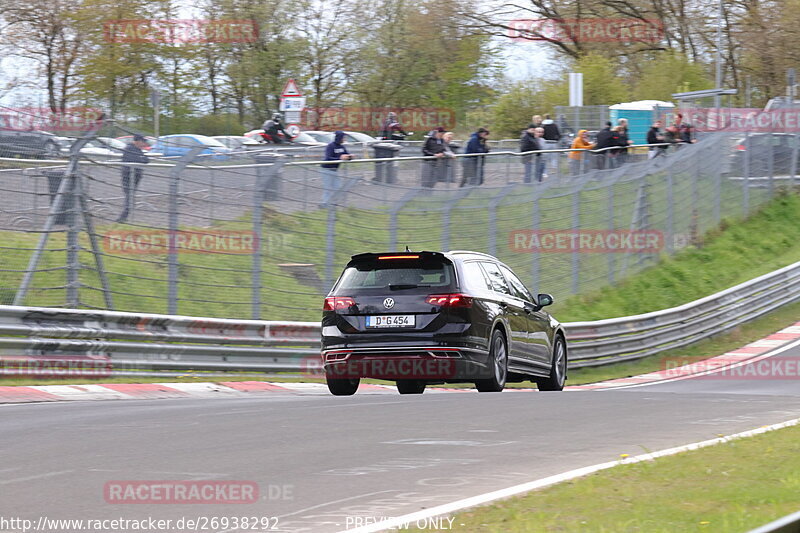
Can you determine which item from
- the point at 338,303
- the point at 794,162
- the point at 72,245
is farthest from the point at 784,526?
the point at 794,162

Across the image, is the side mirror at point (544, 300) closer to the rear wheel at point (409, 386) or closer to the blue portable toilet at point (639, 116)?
the rear wheel at point (409, 386)

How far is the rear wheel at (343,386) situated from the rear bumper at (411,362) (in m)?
0.63

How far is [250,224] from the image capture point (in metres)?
17.2

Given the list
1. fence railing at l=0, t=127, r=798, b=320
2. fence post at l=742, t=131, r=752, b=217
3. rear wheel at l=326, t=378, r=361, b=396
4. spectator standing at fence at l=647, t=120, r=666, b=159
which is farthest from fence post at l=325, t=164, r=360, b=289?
fence post at l=742, t=131, r=752, b=217

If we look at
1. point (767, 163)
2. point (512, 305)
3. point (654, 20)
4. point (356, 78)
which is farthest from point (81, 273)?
point (654, 20)

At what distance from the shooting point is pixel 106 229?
51.7 feet

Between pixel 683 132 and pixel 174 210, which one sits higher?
pixel 683 132

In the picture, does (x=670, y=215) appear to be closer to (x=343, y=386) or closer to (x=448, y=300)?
(x=343, y=386)

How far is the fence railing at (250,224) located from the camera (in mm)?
15391

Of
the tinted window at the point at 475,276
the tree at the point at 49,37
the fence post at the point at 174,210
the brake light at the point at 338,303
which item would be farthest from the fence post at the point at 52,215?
the tree at the point at 49,37

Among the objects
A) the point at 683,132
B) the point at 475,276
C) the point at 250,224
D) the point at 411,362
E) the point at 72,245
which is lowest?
the point at 411,362

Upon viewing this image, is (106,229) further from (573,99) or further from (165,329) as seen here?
(573,99)

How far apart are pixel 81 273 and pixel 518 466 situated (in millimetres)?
8537

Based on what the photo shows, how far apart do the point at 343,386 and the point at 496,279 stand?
205 centimetres
